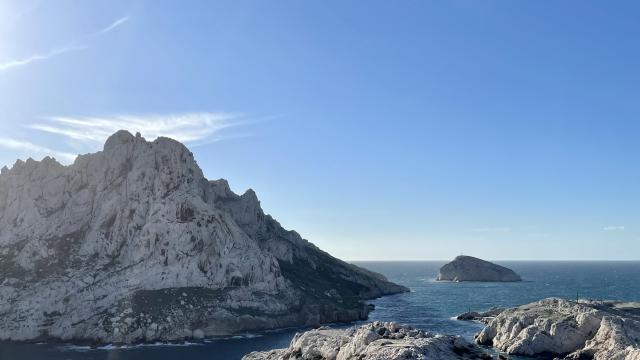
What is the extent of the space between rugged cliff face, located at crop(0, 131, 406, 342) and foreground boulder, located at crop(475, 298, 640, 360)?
213ft

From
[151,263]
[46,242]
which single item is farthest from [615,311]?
[46,242]

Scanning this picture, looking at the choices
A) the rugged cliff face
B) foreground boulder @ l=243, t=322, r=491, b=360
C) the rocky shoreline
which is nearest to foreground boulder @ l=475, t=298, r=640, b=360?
the rocky shoreline

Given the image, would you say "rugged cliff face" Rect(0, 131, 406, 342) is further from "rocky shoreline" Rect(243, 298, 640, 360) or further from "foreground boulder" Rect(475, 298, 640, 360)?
"foreground boulder" Rect(475, 298, 640, 360)

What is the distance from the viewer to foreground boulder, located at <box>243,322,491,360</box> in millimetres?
71500

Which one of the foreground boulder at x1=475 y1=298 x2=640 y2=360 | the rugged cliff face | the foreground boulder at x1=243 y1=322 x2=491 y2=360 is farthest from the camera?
the rugged cliff face

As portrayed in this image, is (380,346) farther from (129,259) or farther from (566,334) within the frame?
(129,259)

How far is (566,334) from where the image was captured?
11812 centimetres

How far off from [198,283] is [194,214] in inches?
782

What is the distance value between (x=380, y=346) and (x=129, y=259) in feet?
334

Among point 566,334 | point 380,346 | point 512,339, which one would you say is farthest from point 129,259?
point 566,334

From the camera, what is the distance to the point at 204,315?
15125cm

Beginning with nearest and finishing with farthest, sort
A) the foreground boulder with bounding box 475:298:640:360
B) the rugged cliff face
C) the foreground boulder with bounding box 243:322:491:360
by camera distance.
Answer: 1. the foreground boulder with bounding box 243:322:491:360
2. the foreground boulder with bounding box 475:298:640:360
3. the rugged cliff face

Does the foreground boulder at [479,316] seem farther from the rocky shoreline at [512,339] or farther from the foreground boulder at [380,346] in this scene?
the foreground boulder at [380,346]

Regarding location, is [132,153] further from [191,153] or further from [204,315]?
[204,315]
